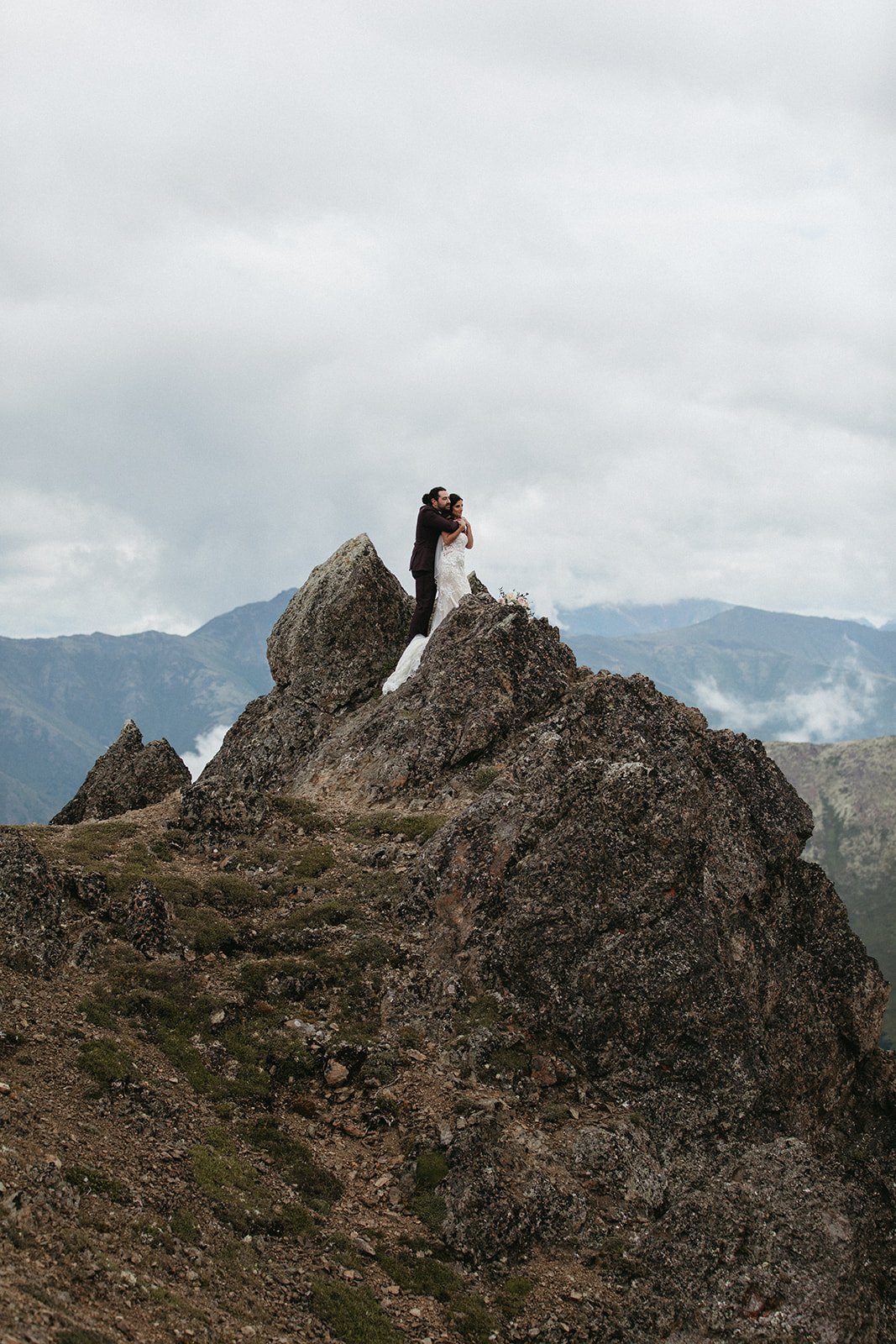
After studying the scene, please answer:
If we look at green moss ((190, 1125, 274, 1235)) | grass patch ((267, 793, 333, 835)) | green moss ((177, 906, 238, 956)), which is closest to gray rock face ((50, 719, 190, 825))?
grass patch ((267, 793, 333, 835))

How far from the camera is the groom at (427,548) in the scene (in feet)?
141

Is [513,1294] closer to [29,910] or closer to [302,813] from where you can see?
[29,910]

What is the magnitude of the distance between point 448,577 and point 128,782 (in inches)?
652

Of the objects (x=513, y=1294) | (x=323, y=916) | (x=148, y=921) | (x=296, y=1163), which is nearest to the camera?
(x=513, y=1294)

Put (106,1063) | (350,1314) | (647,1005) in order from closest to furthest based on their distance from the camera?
(350,1314) < (106,1063) < (647,1005)

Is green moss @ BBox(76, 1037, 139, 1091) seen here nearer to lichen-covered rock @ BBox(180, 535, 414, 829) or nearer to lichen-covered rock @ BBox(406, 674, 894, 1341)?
lichen-covered rock @ BBox(406, 674, 894, 1341)

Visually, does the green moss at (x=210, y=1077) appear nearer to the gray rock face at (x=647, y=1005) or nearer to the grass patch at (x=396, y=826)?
the gray rock face at (x=647, y=1005)

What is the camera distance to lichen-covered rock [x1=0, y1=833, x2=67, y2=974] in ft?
71.6

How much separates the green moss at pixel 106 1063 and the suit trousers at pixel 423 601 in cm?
2654

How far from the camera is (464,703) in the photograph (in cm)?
3625

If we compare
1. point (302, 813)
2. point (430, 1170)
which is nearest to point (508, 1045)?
point (430, 1170)

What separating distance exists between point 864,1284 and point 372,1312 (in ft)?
32.4

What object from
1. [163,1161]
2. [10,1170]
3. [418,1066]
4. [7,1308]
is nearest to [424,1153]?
[418,1066]

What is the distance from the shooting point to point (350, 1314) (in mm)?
16234
